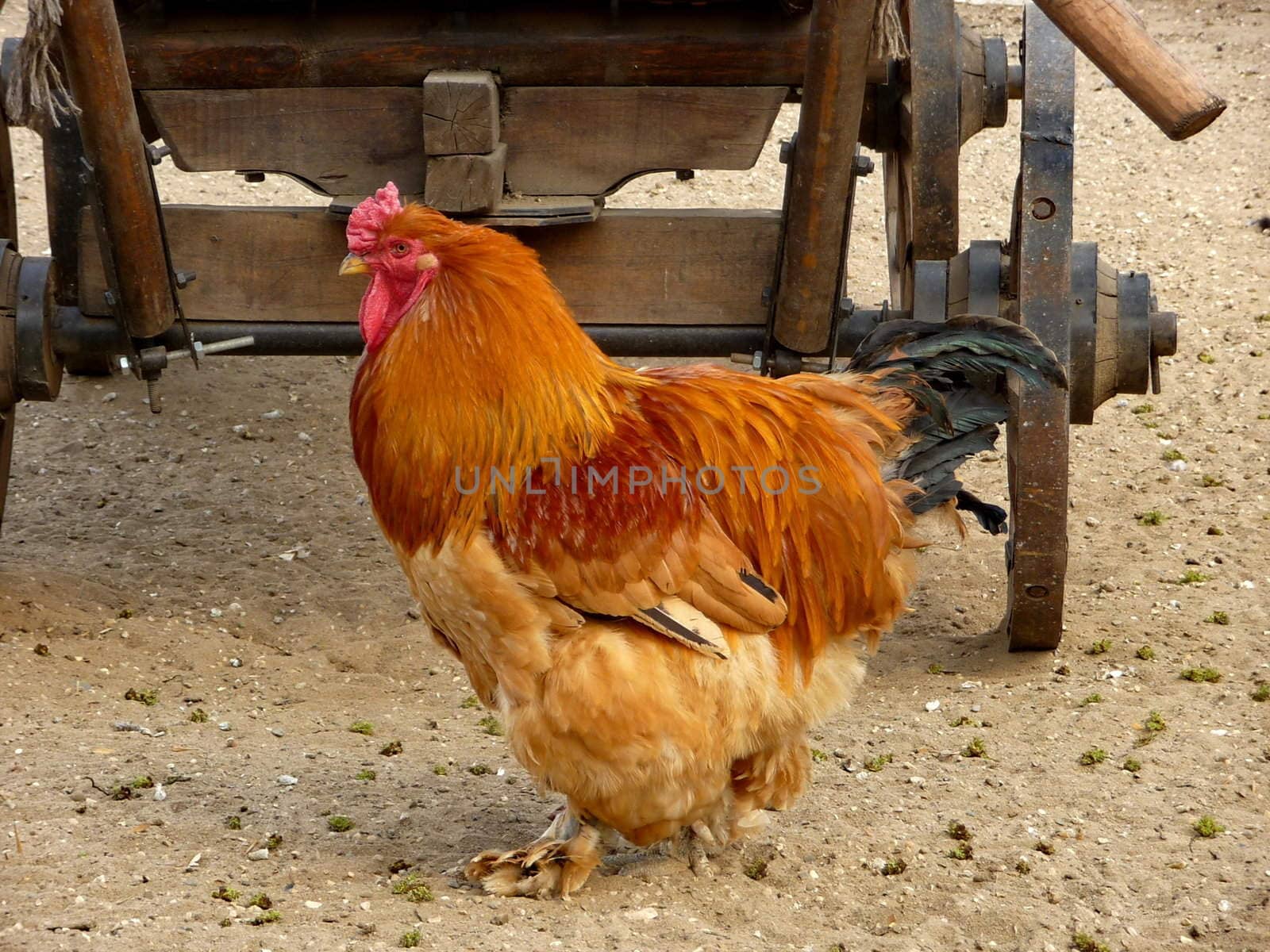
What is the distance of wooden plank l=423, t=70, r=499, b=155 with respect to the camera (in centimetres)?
423

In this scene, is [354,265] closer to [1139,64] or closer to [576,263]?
[576,263]

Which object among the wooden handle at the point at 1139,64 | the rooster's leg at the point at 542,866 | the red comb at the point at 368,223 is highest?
the wooden handle at the point at 1139,64

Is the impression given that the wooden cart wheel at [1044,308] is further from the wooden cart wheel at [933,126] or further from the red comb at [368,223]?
the red comb at [368,223]

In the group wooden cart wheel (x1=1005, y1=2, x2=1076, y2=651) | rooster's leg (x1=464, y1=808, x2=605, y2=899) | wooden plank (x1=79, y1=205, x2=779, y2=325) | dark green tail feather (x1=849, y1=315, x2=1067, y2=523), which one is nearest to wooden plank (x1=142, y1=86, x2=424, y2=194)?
wooden plank (x1=79, y1=205, x2=779, y2=325)

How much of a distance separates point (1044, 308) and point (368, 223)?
2.16 m

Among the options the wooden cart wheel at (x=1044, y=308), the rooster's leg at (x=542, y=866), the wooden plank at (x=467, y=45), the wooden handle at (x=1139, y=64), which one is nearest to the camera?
the wooden handle at (x=1139, y=64)

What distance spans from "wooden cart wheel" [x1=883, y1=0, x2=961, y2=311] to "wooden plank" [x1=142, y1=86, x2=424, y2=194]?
1.84 metres

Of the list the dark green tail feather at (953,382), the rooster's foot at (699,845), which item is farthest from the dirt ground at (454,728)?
the dark green tail feather at (953,382)

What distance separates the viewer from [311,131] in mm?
4500

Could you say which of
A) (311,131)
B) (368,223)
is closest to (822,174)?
(368,223)

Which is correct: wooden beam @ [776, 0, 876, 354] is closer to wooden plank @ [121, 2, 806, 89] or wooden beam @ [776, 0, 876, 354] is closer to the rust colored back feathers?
wooden plank @ [121, 2, 806, 89]

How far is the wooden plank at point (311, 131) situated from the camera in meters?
4.46

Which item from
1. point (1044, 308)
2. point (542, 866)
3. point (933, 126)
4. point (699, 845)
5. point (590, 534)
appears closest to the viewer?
point (590, 534)

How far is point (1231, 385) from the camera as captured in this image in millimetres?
7012
